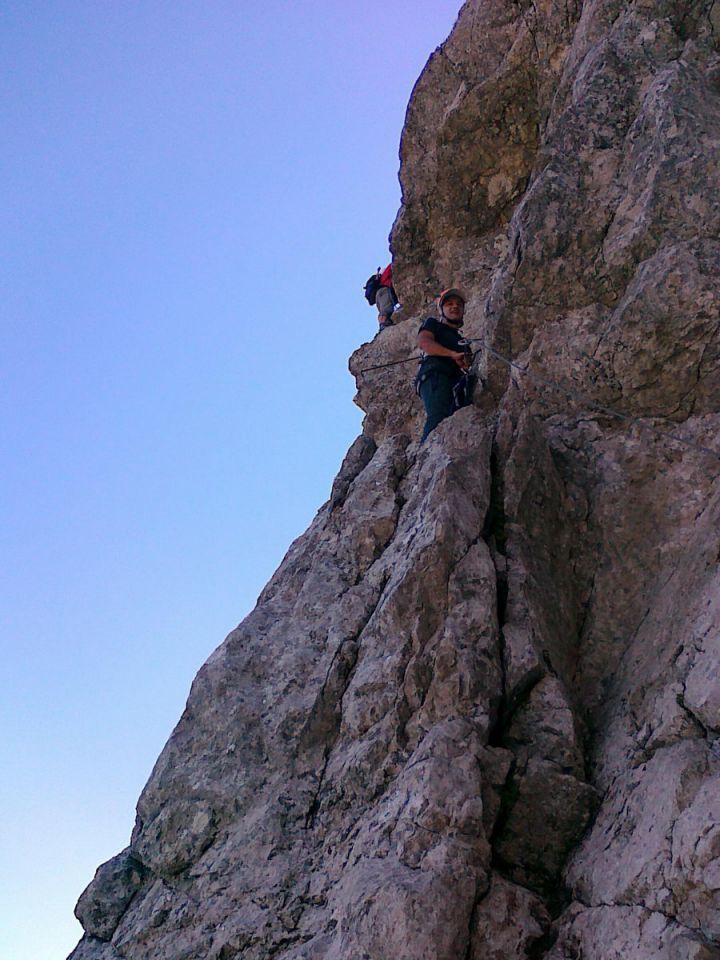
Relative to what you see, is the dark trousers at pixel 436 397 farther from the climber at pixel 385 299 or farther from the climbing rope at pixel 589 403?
the climber at pixel 385 299

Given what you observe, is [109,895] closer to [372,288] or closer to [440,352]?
[440,352]

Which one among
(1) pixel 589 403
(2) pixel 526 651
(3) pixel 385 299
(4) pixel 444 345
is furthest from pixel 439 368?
(3) pixel 385 299

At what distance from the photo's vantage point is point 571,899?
5633mm

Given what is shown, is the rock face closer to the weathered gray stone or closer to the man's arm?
the weathered gray stone

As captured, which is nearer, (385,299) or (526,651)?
(526,651)

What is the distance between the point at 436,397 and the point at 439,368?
0.39 metres

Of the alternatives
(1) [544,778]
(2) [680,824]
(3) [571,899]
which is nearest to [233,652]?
(1) [544,778]

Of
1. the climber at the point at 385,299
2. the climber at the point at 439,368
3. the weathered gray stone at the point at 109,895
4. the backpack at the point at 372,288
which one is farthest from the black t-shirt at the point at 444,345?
the backpack at the point at 372,288

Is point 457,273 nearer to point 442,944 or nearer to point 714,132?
point 714,132

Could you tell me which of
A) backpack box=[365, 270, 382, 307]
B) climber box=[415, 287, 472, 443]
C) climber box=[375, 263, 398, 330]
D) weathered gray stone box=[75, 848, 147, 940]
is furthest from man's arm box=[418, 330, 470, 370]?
backpack box=[365, 270, 382, 307]

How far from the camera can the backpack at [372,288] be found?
700 inches

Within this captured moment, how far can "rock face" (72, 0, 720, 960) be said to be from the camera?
5488mm

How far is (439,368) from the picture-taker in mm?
10586

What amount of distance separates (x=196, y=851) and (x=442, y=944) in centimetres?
304
